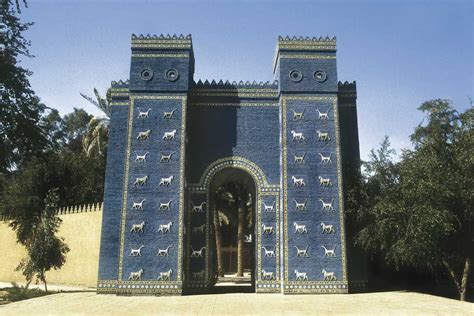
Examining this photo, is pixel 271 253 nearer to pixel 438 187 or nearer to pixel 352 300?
pixel 352 300

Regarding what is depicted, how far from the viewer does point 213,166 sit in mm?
18547

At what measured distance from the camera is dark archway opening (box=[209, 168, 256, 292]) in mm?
19328

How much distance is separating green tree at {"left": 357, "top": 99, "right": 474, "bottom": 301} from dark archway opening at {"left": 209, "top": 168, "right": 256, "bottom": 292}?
202 inches

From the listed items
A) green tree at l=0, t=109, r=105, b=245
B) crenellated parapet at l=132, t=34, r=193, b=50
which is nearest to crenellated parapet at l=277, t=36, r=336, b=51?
crenellated parapet at l=132, t=34, r=193, b=50

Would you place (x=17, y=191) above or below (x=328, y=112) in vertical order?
below

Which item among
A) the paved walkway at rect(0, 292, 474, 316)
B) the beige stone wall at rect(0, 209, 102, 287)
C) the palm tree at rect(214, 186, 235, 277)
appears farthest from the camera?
the palm tree at rect(214, 186, 235, 277)

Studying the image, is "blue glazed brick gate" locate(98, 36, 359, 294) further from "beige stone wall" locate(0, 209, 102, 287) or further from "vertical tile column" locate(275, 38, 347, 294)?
"beige stone wall" locate(0, 209, 102, 287)

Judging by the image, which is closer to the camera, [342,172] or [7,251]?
[342,172]

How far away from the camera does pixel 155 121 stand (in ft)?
59.0

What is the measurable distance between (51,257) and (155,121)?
7.85 m

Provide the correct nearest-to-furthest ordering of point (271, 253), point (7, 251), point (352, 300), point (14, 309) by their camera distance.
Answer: point (14, 309), point (352, 300), point (271, 253), point (7, 251)

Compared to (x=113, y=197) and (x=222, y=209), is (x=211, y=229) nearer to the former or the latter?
(x=113, y=197)

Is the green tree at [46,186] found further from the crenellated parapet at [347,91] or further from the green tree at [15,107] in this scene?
the crenellated parapet at [347,91]

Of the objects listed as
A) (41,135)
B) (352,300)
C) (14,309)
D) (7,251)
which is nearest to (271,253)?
(352,300)
